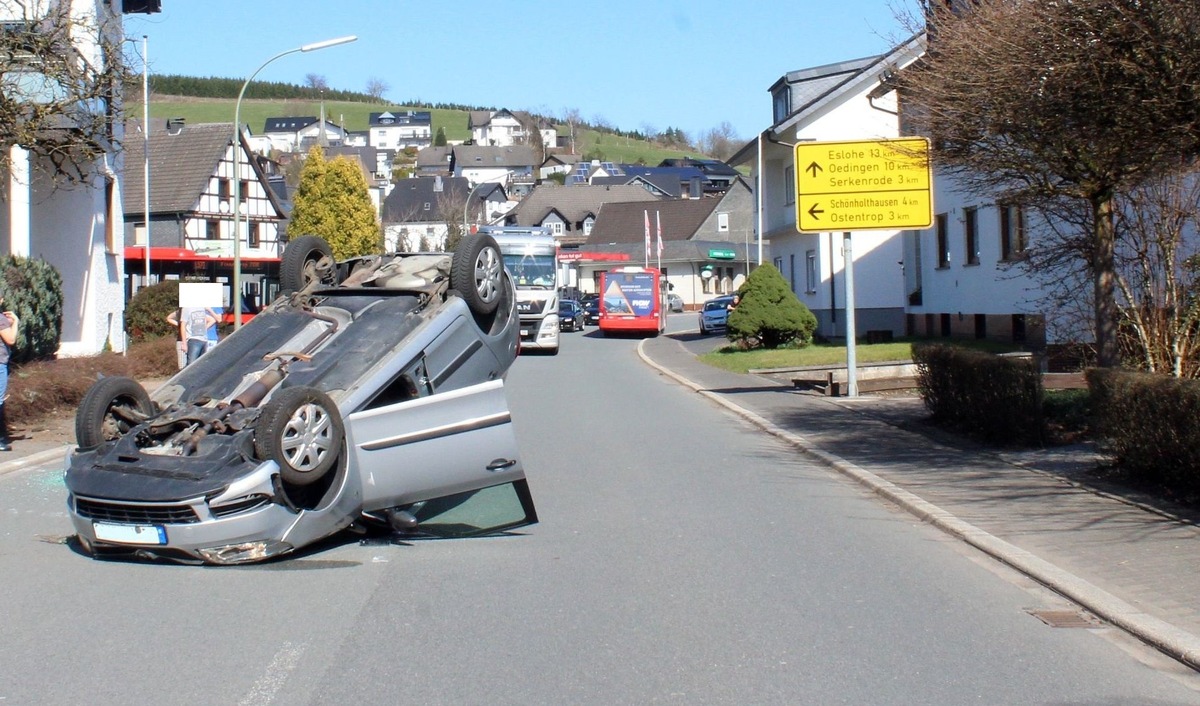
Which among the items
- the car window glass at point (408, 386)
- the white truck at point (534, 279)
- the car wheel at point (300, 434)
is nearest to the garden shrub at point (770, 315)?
the white truck at point (534, 279)

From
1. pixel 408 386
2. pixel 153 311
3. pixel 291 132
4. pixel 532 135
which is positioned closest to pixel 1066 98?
pixel 408 386

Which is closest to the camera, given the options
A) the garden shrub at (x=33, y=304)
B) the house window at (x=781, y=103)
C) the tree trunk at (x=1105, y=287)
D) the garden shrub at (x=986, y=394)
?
the garden shrub at (x=986, y=394)

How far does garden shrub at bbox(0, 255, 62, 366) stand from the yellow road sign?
12468 millimetres

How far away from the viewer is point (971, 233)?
27953 mm

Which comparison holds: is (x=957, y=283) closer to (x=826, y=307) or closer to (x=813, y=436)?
(x=826, y=307)

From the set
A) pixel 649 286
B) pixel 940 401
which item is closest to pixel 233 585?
pixel 940 401

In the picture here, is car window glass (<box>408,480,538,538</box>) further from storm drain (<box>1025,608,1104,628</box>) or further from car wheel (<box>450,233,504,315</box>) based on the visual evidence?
storm drain (<box>1025,608,1104,628</box>)

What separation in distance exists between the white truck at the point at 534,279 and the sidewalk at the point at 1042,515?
18238mm

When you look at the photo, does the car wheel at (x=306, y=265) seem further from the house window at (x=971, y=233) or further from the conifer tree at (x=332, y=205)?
the conifer tree at (x=332, y=205)

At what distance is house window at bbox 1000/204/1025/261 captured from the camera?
2300 cm

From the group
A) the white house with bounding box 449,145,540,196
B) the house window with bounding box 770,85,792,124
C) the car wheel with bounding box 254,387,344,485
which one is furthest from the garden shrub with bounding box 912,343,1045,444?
the white house with bounding box 449,145,540,196

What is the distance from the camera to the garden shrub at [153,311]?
1146 inches

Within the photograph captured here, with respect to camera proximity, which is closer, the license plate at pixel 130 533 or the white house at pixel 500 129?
the license plate at pixel 130 533

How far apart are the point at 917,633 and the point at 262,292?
35.0m
